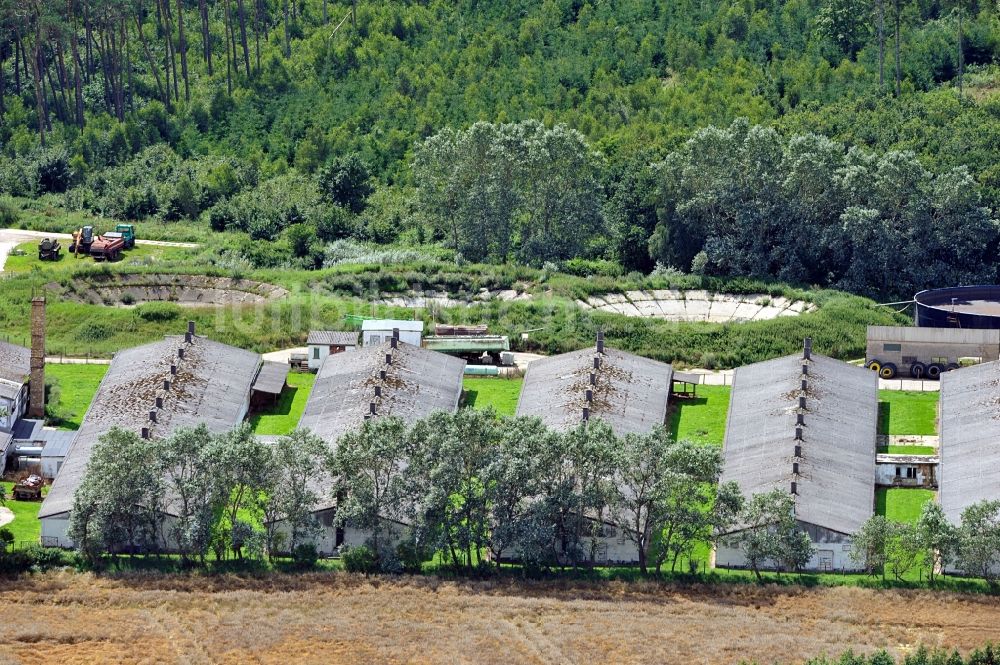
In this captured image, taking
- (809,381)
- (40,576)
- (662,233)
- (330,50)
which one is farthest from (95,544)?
(330,50)

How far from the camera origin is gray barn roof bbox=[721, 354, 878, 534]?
102 meters

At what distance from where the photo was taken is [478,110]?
169875mm

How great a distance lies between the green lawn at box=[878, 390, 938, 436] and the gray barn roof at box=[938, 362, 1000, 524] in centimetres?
142

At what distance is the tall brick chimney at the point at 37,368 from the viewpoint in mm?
115250

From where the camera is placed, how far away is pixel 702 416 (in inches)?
4552

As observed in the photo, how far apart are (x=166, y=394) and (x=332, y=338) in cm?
1416

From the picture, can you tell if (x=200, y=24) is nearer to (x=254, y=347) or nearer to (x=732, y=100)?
(x=732, y=100)

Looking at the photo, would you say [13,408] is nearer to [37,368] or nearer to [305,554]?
[37,368]

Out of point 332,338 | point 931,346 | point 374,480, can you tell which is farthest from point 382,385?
point 931,346

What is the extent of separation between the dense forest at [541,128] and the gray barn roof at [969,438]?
24.3 meters

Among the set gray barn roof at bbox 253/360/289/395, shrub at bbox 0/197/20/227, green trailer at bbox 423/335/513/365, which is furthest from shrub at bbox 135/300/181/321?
shrub at bbox 0/197/20/227

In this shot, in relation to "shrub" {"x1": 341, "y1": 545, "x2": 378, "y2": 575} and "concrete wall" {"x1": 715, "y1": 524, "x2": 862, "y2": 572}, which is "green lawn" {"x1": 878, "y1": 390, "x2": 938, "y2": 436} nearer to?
"concrete wall" {"x1": 715, "y1": 524, "x2": 862, "y2": 572}

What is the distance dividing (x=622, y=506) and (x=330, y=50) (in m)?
91.0

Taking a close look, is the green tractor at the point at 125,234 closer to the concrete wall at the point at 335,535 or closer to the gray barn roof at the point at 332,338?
the gray barn roof at the point at 332,338
